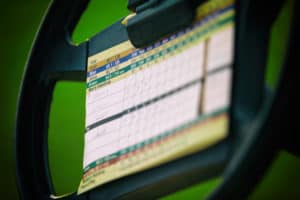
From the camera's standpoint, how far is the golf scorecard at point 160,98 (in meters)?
0.49

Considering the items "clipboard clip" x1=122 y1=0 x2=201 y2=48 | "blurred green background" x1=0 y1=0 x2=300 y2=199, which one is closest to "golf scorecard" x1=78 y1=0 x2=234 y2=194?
"clipboard clip" x1=122 y1=0 x2=201 y2=48

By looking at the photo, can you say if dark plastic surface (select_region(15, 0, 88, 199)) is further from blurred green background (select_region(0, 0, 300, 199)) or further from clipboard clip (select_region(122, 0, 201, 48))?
blurred green background (select_region(0, 0, 300, 199))

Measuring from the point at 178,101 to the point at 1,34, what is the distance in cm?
101

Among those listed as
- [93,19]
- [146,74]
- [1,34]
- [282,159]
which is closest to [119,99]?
[146,74]

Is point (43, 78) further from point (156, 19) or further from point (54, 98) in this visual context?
point (54, 98)

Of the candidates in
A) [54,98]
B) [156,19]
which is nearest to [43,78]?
[156,19]

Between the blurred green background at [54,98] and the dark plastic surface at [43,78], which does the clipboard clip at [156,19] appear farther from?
the blurred green background at [54,98]

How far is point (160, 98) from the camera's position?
56 centimetres

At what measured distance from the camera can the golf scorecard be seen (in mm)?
487

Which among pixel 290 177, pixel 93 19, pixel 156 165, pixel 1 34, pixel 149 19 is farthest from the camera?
pixel 1 34

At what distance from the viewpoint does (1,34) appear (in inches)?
55.4

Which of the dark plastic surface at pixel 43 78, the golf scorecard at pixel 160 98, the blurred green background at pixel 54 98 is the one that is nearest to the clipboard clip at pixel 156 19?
the golf scorecard at pixel 160 98

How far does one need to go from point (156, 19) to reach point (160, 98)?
0.11 m

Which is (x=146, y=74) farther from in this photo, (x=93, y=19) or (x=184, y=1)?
(x=93, y=19)
